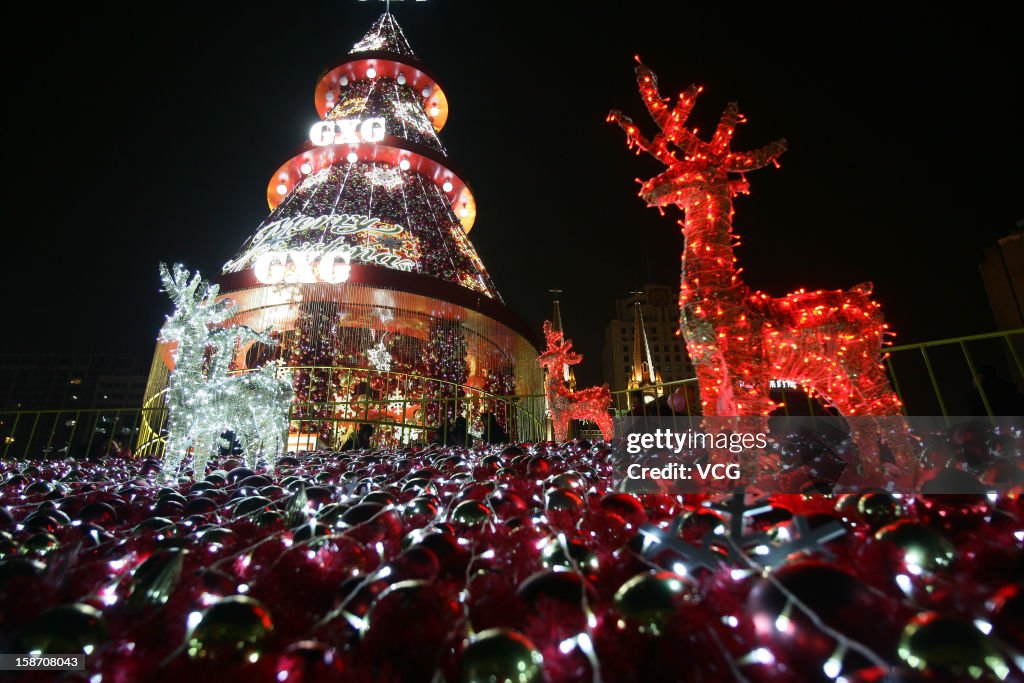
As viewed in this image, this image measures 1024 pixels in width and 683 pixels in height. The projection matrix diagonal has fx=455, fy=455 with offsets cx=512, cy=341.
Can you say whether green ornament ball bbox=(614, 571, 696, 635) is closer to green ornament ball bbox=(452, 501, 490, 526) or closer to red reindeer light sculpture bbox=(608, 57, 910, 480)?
green ornament ball bbox=(452, 501, 490, 526)

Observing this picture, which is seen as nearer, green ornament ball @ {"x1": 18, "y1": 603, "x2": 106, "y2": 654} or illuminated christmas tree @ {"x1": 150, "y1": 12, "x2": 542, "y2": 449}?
green ornament ball @ {"x1": 18, "y1": 603, "x2": 106, "y2": 654}

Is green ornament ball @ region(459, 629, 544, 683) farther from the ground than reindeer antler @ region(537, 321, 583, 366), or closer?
closer

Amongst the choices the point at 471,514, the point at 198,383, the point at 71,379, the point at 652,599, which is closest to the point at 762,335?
the point at 471,514

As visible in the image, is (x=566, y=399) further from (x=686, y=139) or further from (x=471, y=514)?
(x=471, y=514)

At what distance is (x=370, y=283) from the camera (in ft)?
33.0

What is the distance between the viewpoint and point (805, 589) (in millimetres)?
772

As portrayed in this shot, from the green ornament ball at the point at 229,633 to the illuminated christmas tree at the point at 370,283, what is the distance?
24.8 ft

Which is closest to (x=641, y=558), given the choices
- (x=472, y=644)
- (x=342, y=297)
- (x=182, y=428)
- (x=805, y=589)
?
(x=805, y=589)

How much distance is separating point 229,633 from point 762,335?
98.2 inches

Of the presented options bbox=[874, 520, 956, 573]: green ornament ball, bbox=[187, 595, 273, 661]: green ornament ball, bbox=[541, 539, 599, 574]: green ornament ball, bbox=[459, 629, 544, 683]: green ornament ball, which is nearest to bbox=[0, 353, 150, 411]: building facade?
bbox=[187, 595, 273, 661]: green ornament ball

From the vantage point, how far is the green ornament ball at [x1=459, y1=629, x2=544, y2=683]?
658 millimetres

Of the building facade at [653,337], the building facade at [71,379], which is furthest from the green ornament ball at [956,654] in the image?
the building facade at [71,379]

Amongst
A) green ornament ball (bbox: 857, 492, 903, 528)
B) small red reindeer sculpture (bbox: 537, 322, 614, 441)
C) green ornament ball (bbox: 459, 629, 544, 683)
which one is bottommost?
green ornament ball (bbox: 459, 629, 544, 683)

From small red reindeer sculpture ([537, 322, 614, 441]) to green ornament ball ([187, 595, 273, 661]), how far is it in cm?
618
